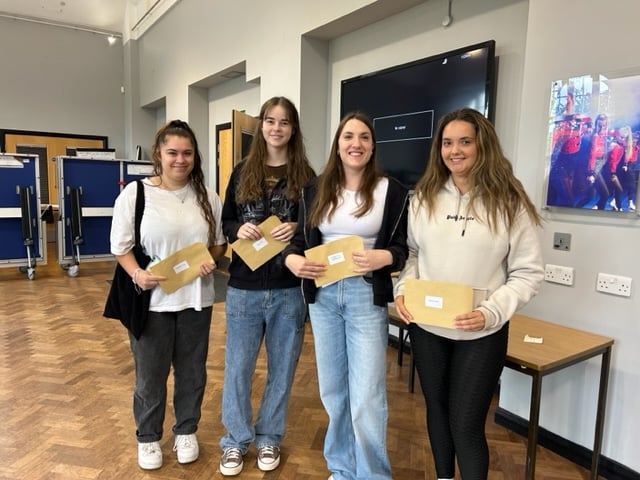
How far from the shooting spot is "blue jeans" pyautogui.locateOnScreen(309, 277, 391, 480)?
168cm

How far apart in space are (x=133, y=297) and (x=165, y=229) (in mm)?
303

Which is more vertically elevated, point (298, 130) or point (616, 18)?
point (616, 18)

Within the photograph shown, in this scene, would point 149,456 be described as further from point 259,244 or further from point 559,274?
point 559,274

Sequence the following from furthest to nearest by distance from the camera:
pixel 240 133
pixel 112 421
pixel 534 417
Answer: pixel 240 133 → pixel 112 421 → pixel 534 417

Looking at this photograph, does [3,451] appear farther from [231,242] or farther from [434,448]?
[434,448]

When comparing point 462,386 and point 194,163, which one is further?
point 194,163

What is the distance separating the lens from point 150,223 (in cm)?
186

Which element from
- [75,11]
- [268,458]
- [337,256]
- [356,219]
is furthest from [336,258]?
[75,11]

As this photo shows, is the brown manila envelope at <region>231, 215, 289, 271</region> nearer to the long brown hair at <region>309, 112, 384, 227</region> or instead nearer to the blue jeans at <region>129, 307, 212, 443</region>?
the long brown hair at <region>309, 112, 384, 227</region>

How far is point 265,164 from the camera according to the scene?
1905mm

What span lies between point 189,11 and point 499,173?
22.1 feet

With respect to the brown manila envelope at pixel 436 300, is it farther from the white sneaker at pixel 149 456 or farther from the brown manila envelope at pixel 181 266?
the white sneaker at pixel 149 456

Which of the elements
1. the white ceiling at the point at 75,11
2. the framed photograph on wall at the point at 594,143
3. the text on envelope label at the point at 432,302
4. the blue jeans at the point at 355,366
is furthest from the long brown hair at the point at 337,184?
the white ceiling at the point at 75,11

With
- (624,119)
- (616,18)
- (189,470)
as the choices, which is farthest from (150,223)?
(616,18)
